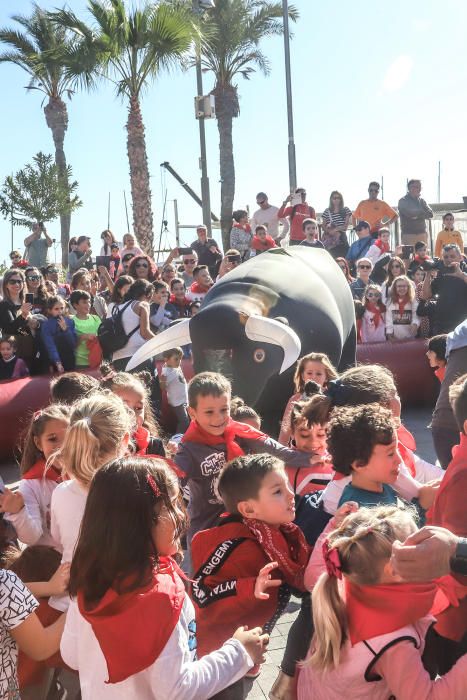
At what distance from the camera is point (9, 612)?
7.51 feet

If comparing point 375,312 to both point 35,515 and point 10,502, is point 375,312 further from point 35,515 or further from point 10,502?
point 10,502

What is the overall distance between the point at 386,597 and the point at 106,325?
5.94 metres

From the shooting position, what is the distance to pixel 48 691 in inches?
113

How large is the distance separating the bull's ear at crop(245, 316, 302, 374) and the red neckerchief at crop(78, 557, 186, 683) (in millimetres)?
4034

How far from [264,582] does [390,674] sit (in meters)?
0.55

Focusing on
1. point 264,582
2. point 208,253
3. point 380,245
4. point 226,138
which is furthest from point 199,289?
point 226,138

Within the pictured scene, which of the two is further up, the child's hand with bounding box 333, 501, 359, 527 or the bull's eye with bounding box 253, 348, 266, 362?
the child's hand with bounding box 333, 501, 359, 527

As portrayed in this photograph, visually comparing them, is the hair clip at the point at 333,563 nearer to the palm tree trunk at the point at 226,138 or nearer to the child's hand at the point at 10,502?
the child's hand at the point at 10,502

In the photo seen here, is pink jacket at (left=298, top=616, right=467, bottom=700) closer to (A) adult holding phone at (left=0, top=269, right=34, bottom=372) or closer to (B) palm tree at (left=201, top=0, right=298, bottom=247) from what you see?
(A) adult holding phone at (left=0, top=269, right=34, bottom=372)

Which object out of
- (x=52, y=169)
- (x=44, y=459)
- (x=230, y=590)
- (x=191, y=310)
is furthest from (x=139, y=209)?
(x=230, y=590)

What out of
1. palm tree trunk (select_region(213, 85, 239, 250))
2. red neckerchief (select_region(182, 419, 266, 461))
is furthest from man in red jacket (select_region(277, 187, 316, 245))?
red neckerchief (select_region(182, 419, 266, 461))

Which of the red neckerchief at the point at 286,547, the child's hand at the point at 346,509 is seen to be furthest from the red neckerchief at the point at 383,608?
the red neckerchief at the point at 286,547

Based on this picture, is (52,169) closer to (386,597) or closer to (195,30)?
(195,30)

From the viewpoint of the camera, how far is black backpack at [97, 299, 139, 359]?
768 cm
